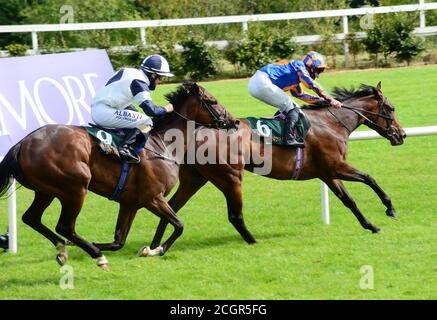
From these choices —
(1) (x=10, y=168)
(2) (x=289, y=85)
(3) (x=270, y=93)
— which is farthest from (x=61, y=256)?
(2) (x=289, y=85)

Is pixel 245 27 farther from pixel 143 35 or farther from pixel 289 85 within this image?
pixel 289 85

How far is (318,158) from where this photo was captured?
853 cm

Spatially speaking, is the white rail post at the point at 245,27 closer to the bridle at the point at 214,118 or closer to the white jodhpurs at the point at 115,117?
the bridle at the point at 214,118

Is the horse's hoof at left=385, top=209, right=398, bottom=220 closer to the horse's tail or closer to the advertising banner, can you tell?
the advertising banner

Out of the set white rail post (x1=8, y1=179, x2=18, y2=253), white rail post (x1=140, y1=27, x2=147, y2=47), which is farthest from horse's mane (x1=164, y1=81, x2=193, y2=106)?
white rail post (x1=140, y1=27, x2=147, y2=47)

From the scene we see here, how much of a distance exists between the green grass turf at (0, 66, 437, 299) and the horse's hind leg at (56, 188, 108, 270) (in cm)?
12

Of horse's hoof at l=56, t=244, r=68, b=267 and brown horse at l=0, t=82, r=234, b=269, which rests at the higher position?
brown horse at l=0, t=82, r=234, b=269

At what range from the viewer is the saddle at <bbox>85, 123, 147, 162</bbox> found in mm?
7266

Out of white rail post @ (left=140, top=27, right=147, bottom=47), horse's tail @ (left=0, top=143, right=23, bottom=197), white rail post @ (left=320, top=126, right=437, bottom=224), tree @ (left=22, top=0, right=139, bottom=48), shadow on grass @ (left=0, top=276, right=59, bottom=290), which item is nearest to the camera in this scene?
shadow on grass @ (left=0, top=276, right=59, bottom=290)

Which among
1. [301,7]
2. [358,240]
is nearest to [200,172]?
[358,240]

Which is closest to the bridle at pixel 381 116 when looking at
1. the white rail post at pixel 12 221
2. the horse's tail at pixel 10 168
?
the white rail post at pixel 12 221

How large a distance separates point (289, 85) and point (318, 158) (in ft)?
2.39

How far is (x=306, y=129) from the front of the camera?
8477mm

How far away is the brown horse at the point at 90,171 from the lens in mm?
6922
